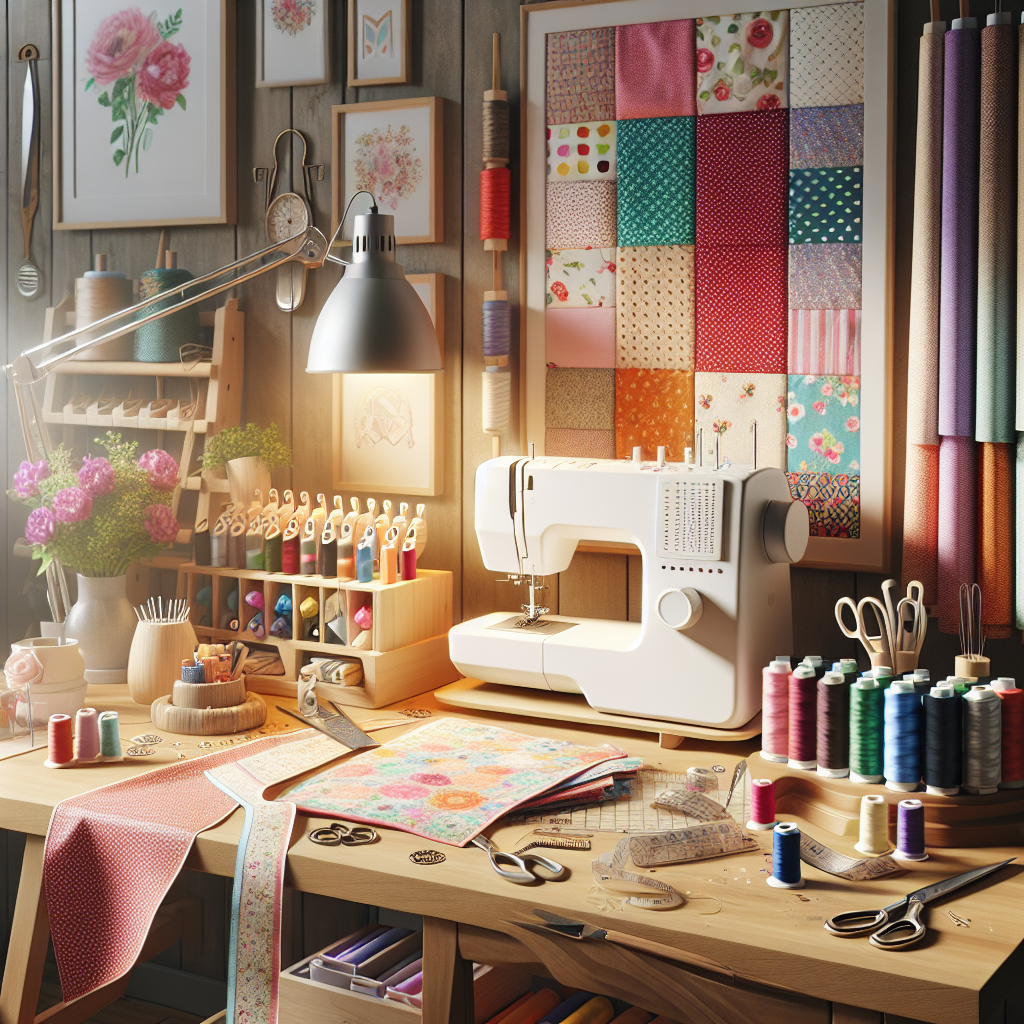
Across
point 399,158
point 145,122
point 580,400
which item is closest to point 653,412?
point 580,400

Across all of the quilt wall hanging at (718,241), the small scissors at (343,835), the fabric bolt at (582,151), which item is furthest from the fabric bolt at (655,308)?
the small scissors at (343,835)

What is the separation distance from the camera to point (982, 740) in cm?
144

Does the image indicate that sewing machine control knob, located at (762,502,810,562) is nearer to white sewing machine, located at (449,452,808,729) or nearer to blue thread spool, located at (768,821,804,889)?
white sewing machine, located at (449,452,808,729)

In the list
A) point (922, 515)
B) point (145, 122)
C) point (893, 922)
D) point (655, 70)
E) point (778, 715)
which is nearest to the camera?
point (893, 922)

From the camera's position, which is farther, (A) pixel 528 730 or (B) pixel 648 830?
(A) pixel 528 730

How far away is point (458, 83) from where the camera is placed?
2.23 meters

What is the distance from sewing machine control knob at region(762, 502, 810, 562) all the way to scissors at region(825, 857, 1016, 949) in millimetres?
598

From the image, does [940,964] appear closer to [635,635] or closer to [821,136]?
[635,635]

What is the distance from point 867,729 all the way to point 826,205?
2.90 feet

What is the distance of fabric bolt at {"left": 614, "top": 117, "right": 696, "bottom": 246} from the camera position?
2049 mm

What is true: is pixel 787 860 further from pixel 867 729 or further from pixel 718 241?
pixel 718 241

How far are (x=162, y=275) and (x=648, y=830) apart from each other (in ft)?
5.07

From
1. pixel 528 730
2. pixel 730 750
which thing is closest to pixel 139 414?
pixel 528 730

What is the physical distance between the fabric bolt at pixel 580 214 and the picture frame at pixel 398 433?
250 millimetres
